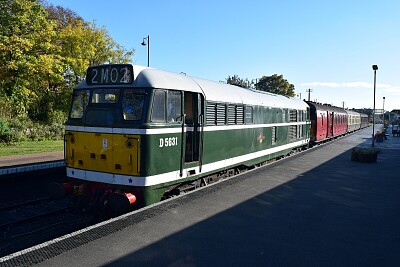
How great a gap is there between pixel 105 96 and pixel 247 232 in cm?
461

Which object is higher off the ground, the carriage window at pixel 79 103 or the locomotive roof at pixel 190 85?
the locomotive roof at pixel 190 85

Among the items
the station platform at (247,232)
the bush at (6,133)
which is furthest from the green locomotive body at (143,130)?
the bush at (6,133)

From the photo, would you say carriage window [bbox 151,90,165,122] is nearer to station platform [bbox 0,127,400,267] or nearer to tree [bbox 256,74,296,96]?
station platform [bbox 0,127,400,267]

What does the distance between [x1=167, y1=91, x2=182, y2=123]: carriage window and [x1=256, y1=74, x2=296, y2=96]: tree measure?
63969 millimetres

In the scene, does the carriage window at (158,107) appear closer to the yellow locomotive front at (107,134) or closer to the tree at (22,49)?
the yellow locomotive front at (107,134)

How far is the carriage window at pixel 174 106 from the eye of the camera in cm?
836

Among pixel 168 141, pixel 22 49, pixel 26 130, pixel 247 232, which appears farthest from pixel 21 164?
pixel 26 130

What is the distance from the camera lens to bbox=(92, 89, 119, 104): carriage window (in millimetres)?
8148

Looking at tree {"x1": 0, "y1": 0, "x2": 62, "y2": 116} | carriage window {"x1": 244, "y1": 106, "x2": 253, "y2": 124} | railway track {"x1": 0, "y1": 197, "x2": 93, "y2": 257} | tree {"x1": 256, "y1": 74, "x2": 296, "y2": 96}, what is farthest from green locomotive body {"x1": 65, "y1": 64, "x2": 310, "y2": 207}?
tree {"x1": 256, "y1": 74, "x2": 296, "y2": 96}

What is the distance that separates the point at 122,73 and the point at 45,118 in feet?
81.3

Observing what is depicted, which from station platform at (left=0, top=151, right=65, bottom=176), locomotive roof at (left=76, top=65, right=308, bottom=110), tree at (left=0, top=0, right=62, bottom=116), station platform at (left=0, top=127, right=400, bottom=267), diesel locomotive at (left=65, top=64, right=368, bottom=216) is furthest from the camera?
tree at (left=0, top=0, right=62, bottom=116)

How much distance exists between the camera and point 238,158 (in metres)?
12.1

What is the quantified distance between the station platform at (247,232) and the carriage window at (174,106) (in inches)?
81.4

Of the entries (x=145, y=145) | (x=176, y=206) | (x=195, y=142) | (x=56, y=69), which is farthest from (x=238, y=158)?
(x=56, y=69)
